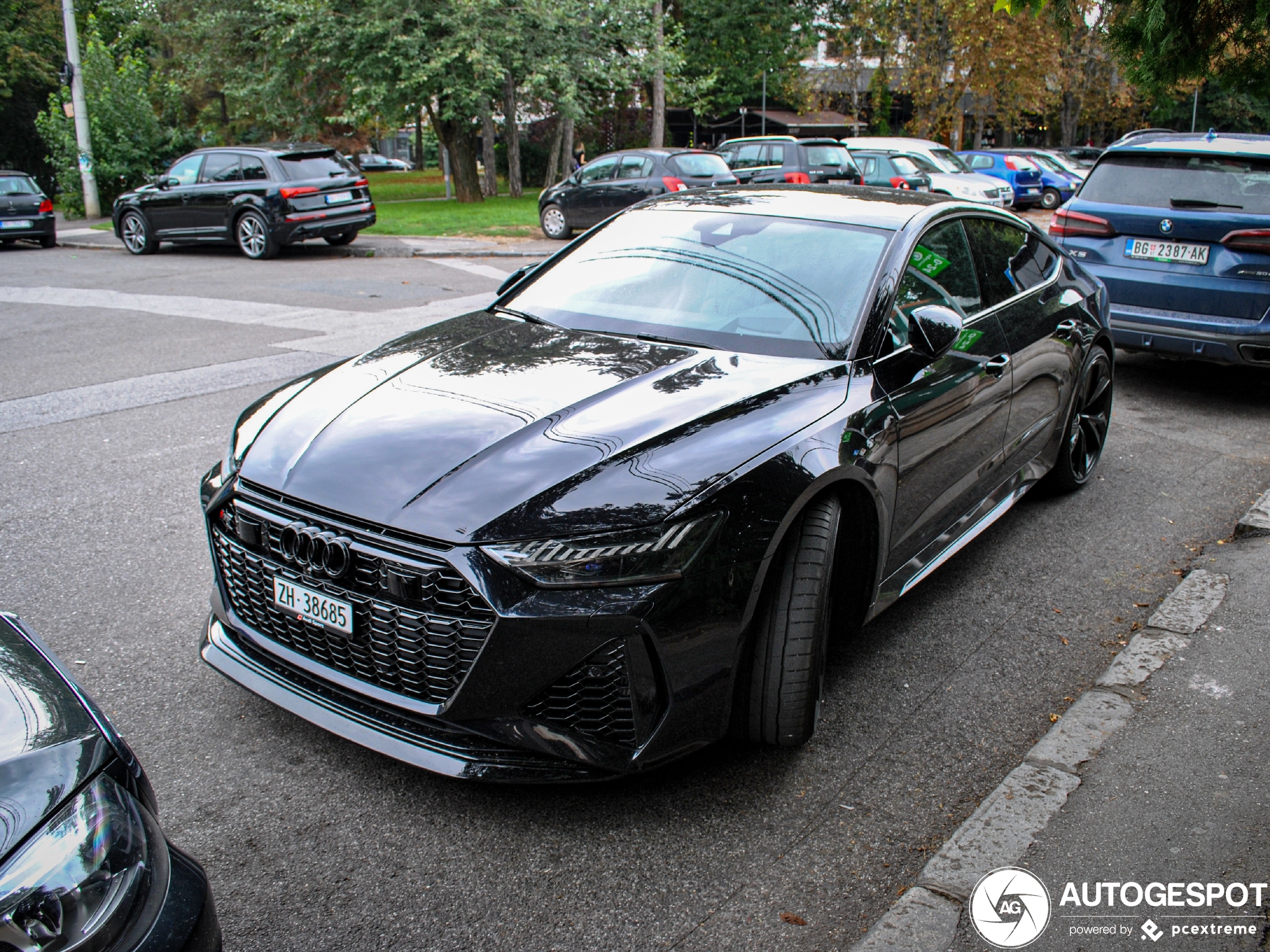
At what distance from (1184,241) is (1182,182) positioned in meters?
0.43

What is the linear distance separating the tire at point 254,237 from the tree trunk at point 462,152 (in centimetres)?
1236

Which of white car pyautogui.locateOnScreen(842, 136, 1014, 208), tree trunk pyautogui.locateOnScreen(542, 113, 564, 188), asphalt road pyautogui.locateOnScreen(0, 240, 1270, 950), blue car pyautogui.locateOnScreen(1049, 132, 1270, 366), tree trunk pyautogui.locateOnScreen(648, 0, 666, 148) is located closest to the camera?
asphalt road pyautogui.locateOnScreen(0, 240, 1270, 950)

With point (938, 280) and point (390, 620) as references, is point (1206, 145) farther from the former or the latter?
point (390, 620)

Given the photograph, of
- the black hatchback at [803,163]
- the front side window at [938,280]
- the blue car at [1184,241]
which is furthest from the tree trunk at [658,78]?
the front side window at [938,280]

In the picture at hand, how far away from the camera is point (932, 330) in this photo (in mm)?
3551

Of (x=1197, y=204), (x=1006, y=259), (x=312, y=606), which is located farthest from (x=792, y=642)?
(x=1197, y=204)

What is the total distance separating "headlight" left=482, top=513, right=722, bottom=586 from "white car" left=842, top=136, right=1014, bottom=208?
19.7 m

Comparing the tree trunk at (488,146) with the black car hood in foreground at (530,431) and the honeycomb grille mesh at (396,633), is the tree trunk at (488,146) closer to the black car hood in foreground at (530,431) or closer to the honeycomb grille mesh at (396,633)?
the black car hood in foreground at (530,431)

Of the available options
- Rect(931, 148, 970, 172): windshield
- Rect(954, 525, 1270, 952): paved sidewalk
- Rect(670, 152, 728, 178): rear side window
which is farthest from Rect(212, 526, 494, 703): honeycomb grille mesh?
Rect(931, 148, 970, 172): windshield

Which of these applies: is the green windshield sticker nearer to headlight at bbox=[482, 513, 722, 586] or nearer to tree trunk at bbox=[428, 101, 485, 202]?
headlight at bbox=[482, 513, 722, 586]

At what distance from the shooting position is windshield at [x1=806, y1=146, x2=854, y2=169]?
19.6m

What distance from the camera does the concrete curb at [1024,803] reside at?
2.36 m

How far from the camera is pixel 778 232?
4.01 m

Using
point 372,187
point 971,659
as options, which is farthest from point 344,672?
point 372,187
